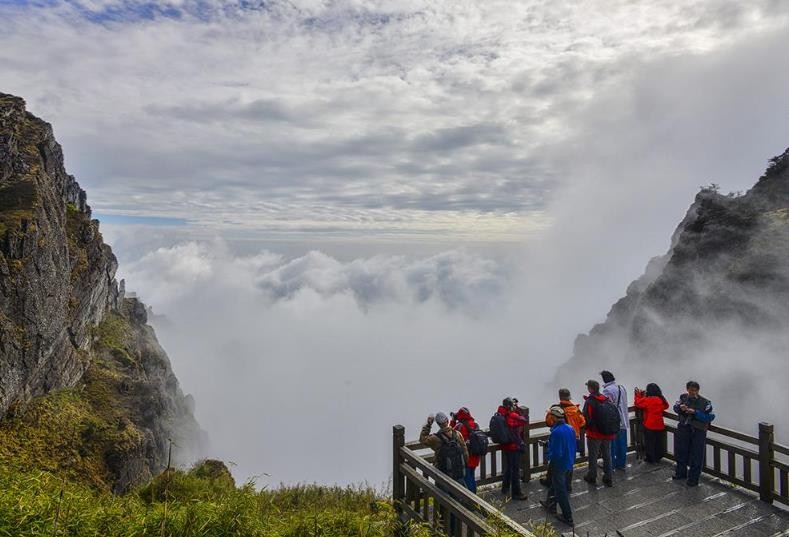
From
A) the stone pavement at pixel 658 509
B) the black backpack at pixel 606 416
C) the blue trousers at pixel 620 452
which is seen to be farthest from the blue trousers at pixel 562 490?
the blue trousers at pixel 620 452

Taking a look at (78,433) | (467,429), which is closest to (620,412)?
(467,429)

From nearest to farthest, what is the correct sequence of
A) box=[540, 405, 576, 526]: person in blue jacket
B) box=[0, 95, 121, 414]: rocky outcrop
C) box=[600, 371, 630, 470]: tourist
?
box=[540, 405, 576, 526]: person in blue jacket → box=[600, 371, 630, 470]: tourist → box=[0, 95, 121, 414]: rocky outcrop

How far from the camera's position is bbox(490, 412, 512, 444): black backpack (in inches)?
369

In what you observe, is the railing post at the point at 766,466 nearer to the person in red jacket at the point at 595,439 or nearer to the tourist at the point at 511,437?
the person in red jacket at the point at 595,439

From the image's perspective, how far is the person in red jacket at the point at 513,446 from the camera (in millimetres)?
9391

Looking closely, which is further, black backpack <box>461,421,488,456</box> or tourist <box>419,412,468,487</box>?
black backpack <box>461,421,488,456</box>

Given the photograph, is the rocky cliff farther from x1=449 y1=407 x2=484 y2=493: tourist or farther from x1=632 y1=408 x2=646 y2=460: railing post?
x1=449 y1=407 x2=484 y2=493: tourist

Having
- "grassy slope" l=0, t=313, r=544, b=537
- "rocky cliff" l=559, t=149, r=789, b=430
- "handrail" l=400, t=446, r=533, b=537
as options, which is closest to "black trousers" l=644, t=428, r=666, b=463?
"handrail" l=400, t=446, r=533, b=537

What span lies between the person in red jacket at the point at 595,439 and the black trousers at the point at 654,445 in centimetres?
190

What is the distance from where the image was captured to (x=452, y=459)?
8.23 meters

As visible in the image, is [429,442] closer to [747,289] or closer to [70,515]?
[70,515]

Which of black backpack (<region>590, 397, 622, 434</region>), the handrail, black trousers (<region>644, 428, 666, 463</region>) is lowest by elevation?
black trousers (<region>644, 428, 666, 463</region>)

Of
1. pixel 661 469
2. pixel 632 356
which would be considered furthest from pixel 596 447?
pixel 632 356

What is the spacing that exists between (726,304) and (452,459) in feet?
150
